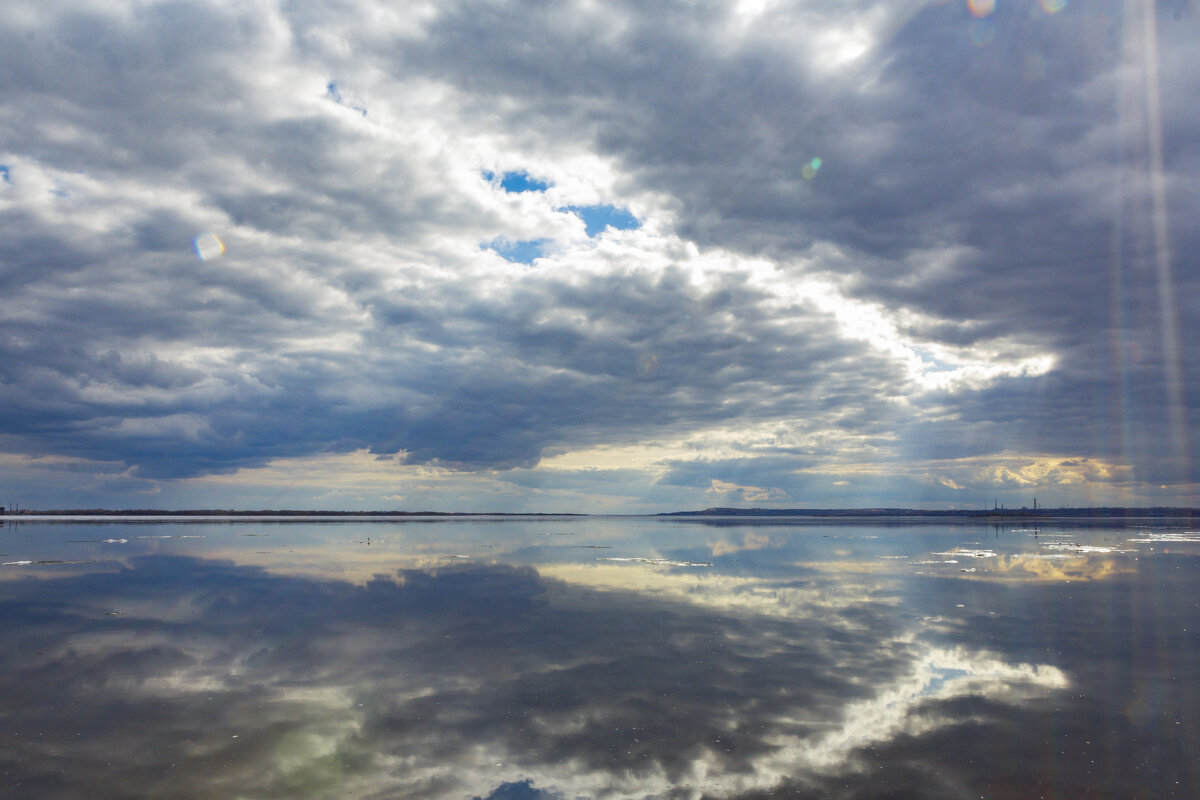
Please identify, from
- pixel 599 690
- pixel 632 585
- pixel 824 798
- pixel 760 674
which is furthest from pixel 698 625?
pixel 824 798

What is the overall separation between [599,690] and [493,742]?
4.34m

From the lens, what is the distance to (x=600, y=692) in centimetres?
1759

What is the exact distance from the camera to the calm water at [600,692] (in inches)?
486

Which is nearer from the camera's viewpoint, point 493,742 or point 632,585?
point 493,742

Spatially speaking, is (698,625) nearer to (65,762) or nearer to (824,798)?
(824,798)

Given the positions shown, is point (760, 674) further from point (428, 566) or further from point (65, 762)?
point (428, 566)

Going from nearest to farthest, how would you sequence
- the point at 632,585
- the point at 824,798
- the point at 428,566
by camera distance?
the point at 824,798 → the point at 632,585 → the point at 428,566

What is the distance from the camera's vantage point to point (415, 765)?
12.8 m

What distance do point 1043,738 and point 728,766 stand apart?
7235mm

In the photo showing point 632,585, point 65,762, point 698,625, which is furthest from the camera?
point 632,585

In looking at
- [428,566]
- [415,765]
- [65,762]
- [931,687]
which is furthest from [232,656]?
[428,566]

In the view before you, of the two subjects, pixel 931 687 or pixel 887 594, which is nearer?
pixel 931 687

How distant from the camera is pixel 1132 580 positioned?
1656 inches

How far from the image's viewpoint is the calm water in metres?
12.4
